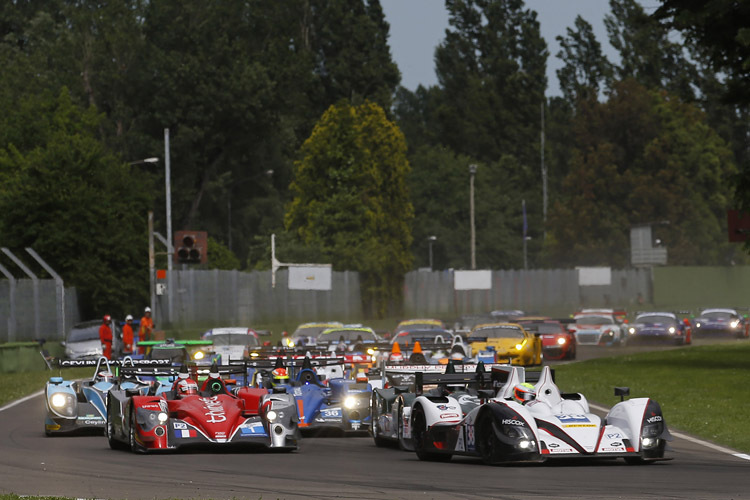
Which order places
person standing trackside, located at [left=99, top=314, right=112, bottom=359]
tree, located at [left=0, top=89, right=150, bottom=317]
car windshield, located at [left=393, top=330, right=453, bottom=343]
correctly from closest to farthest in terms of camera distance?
car windshield, located at [left=393, top=330, right=453, bottom=343]
person standing trackside, located at [left=99, top=314, right=112, bottom=359]
tree, located at [left=0, top=89, right=150, bottom=317]

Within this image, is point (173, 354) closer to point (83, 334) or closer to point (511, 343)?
point (511, 343)

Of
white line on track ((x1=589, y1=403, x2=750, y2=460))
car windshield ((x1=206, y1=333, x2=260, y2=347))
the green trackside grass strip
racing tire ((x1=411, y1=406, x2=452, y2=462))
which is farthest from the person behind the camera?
car windshield ((x1=206, y1=333, x2=260, y2=347))

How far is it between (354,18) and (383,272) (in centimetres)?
2982

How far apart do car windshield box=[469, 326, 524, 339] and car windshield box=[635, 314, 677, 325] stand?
16.3 metres

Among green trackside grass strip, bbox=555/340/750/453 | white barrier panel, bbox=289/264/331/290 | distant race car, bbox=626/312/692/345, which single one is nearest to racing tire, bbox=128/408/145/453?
green trackside grass strip, bbox=555/340/750/453

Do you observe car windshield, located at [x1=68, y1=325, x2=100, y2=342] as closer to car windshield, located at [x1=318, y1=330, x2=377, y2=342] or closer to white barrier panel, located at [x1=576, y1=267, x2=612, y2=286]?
car windshield, located at [x1=318, y1=330, x2=377, y2=342]

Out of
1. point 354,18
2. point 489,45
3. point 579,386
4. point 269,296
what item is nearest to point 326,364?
point 579,386

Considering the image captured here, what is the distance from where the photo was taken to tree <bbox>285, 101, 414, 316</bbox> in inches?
3310

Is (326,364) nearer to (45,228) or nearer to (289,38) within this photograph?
(45,228)

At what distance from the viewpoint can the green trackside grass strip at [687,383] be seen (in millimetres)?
23094

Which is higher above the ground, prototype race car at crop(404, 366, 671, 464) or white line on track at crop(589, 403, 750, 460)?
prototype race car at crop(404, 366, 671, 464)

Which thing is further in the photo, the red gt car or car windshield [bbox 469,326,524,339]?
the red gt car

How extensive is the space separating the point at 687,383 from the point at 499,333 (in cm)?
851

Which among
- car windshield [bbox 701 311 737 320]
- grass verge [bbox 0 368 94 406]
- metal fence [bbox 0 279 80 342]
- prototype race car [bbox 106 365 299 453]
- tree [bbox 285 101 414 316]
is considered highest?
tree [bbox 285 101 414 316]
